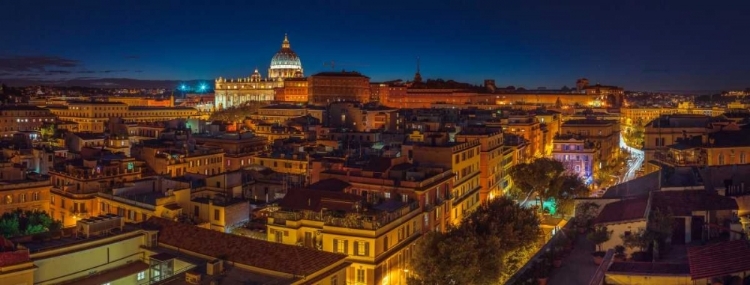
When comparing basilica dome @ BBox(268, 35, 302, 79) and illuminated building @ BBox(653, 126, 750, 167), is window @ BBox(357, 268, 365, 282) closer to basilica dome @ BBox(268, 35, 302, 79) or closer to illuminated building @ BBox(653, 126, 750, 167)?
illuminated building @ BBox(653, 126, 750, 167)

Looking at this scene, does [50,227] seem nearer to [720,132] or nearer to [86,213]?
[86,213]

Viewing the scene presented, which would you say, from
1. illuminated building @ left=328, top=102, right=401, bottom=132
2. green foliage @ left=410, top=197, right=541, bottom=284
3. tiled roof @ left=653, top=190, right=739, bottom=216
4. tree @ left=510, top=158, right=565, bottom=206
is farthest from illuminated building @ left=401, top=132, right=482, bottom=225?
illuminated building @ left=328, top=102, right=401, bottom=132

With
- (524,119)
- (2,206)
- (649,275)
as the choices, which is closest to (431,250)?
(649,275)

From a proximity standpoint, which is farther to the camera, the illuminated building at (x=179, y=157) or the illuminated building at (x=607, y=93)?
the illuminated building at (x=607, y=93)

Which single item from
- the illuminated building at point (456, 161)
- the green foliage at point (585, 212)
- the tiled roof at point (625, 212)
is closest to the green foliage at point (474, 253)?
the green foliage at point (585, 212)

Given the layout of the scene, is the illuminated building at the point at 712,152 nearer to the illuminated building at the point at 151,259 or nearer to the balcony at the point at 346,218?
the balcony at the point at 346,218

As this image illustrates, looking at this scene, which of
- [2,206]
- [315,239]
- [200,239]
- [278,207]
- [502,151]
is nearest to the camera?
[200,239]
